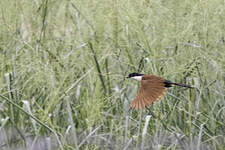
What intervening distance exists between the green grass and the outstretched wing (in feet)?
0.61

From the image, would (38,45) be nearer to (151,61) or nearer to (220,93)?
(151,61)

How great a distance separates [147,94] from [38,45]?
0.91 meters

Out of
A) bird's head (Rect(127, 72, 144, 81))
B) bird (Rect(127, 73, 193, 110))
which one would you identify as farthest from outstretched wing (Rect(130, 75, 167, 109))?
bird's head (Rect(127, 72, 144, 81))

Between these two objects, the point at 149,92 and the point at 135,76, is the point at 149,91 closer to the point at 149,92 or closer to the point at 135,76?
the point at 149,92

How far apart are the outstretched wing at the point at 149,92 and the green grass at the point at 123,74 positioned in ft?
0.61

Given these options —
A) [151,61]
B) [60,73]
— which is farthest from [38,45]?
[151,61]

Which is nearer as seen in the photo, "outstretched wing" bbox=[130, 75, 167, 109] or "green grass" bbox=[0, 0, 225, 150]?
"outstretched wing" bbox=[130, 75, 167, 109]

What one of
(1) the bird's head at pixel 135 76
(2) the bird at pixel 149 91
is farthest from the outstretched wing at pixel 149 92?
(1) the bird's head at pixel 135 76

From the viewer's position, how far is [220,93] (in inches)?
95.3

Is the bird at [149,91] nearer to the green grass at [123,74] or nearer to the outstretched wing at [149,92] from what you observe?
the outstretched wing at [149,92]

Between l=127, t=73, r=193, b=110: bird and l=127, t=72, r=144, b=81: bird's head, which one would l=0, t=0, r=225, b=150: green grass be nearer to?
l=127, t=72, r=144, b=81: bird's head

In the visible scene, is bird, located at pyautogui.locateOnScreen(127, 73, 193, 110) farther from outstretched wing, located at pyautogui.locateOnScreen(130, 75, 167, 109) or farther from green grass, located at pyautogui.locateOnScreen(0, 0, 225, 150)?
green grass, located at pyautogui.locateOnScreen(0, 0, 225, 150)

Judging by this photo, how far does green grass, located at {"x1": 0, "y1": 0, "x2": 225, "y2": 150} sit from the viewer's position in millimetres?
2396

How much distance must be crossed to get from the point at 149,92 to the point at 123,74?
1.68ft
